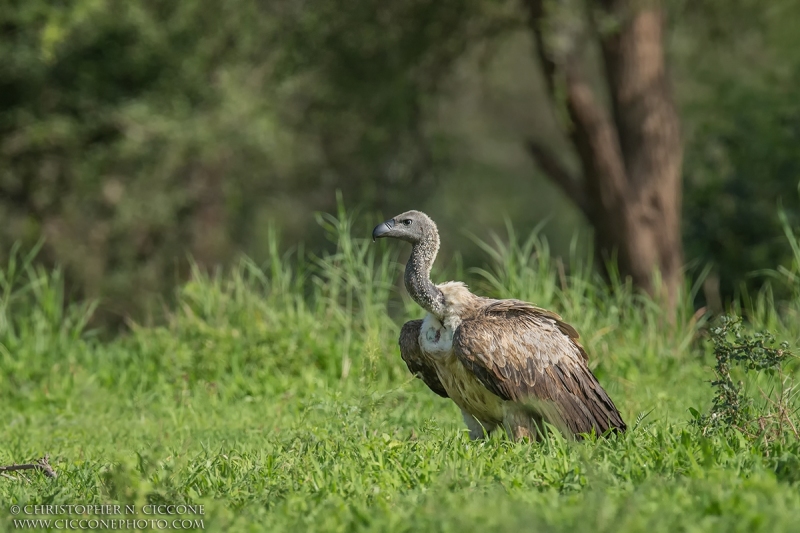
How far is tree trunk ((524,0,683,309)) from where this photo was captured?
1152 centimetres

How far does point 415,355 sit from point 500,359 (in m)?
0.69

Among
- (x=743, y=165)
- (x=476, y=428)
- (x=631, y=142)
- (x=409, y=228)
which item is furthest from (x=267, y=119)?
(x=476, y=428)

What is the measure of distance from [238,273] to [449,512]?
5.49 metres

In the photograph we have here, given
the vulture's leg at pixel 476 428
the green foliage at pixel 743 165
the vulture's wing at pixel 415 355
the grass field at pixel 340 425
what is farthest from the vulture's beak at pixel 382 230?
the green foliage at pixel 743 165

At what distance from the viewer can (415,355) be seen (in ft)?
19.1

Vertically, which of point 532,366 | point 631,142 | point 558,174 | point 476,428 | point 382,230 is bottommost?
point 476,428

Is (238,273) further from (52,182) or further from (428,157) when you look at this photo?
(52,182)

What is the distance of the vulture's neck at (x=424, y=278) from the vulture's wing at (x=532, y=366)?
22 cm

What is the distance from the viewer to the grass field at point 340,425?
3.85m

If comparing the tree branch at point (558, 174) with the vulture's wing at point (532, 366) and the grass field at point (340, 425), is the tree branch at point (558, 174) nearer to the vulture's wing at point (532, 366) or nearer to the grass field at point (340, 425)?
the grass field at point (340, 425)

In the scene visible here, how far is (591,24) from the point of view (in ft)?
37.9

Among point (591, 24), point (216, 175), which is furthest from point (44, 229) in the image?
point (591, 24)

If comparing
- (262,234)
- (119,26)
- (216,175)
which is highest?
(119,26)

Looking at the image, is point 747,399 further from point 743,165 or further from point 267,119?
point 267,119
